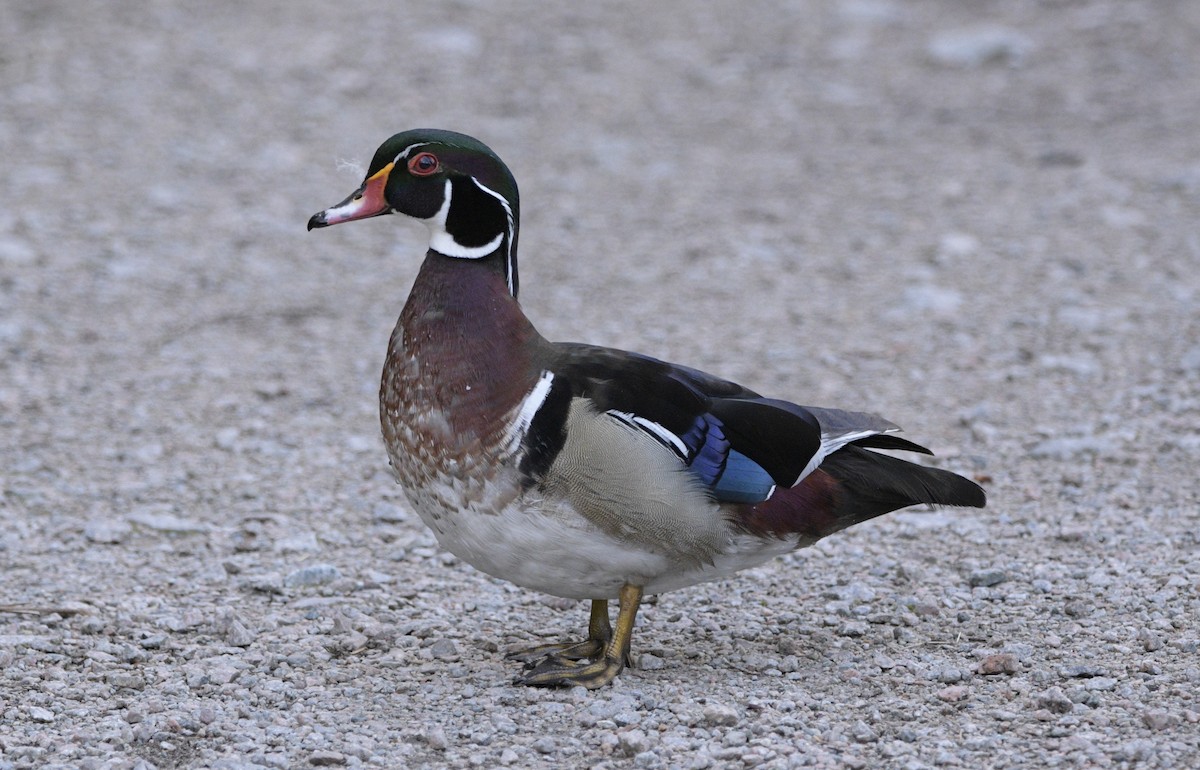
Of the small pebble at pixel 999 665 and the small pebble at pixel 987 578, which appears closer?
the small pebble at pixel 999 665

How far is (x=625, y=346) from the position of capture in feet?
23.7

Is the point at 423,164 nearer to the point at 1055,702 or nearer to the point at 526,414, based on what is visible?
the point at 526,414

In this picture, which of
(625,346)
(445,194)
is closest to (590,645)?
(445,194)

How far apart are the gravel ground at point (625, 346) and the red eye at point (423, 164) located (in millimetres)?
1364

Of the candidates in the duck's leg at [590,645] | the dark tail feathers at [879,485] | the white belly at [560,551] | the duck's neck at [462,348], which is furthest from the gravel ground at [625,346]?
the duck's neck at [462,348]

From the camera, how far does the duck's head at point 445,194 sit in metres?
4.15

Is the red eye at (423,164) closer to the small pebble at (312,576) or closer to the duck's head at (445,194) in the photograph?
the duck's head at (445,194)

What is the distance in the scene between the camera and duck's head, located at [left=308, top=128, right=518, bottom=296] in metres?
4.15

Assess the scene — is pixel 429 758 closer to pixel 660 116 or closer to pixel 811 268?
pixel 811 268

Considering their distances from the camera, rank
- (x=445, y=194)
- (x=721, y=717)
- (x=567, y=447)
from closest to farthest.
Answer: (x=721, y=717) < (x=567, y=447) < (x=445, y=194)

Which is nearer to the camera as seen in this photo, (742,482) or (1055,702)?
(1055,702)

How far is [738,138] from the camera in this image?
10.0 m

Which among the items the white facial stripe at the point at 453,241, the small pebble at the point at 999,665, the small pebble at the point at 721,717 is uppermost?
the white facial stripe at the point at 453,241

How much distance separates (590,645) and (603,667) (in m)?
0.21
